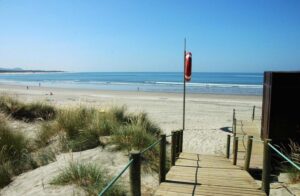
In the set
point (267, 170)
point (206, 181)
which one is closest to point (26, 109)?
point (206, 181)

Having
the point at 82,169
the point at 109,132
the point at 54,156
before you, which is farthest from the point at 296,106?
the point at 54,156

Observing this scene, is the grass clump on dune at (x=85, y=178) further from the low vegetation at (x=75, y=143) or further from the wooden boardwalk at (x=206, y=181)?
the wooden boardwalk at (x=206, y=181)

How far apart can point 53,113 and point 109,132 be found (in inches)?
174

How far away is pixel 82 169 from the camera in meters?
4.97

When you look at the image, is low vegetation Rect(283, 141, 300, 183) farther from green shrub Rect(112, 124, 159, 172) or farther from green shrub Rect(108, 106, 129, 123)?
green shrub Rect(108, 106, 129, 123)

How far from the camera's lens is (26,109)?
12.1 m

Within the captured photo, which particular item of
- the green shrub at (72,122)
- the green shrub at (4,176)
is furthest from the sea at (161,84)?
the green shrub at (4,176)

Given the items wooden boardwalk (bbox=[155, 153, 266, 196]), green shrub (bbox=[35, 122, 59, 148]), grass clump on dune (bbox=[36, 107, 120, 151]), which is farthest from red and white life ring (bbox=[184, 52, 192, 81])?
wooden boardwalk (bbox=[155, 153, 266, 196])

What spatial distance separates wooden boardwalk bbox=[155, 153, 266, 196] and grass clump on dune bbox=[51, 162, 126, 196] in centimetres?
84

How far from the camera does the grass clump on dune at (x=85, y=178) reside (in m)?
4.68

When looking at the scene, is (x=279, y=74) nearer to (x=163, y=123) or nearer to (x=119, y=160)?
(x=119, y=160)

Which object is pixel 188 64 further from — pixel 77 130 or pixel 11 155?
pixel 11 155

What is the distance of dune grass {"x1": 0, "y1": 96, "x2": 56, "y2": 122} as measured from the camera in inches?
464

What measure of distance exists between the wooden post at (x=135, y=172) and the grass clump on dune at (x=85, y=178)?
103 centimetres
